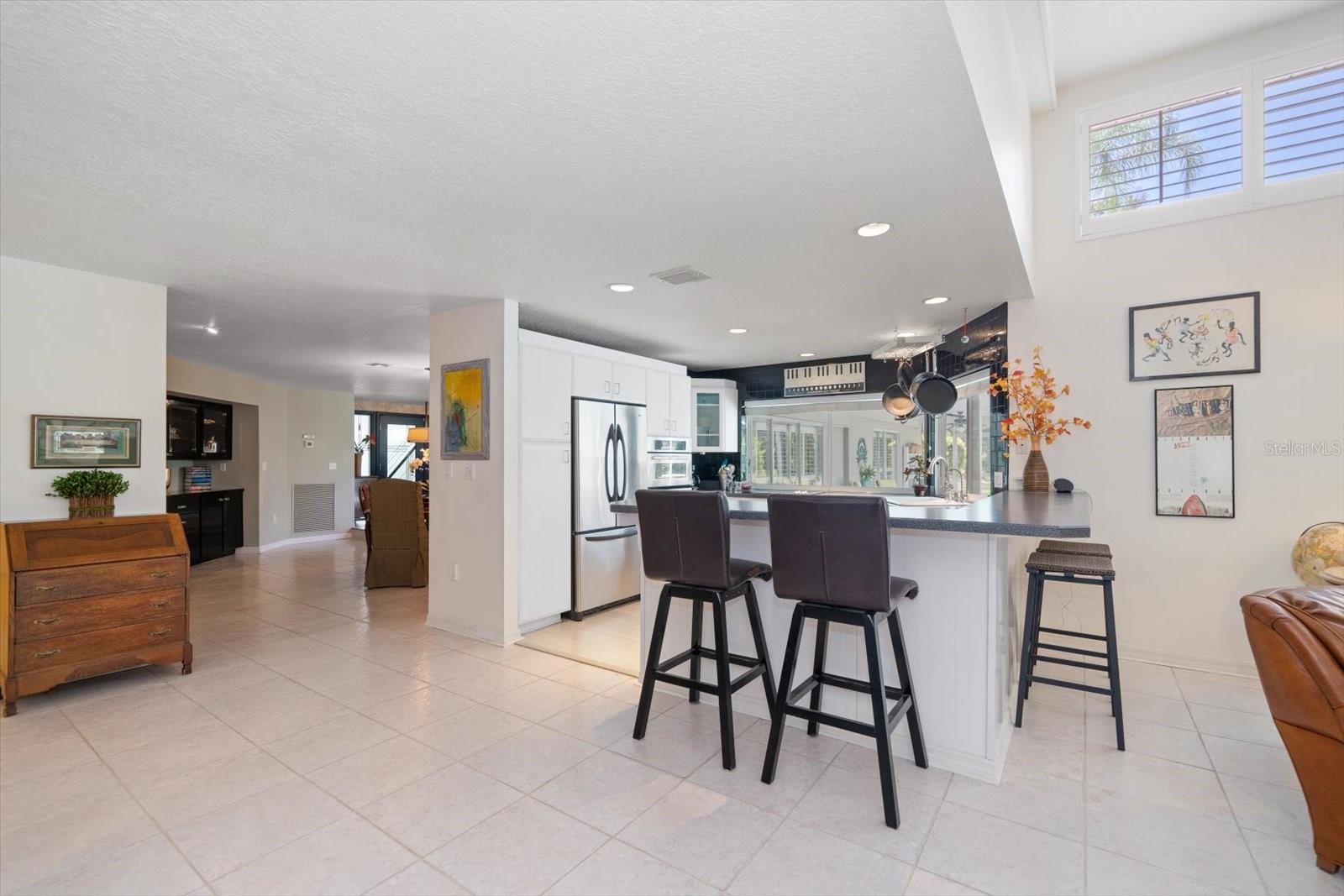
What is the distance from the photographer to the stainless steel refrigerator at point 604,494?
4695 mm

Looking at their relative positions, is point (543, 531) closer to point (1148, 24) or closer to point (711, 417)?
point (711, 417)

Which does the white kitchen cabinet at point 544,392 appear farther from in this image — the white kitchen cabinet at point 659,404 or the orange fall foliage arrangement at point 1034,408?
the orange fall foliage arrangement at point 1034,408

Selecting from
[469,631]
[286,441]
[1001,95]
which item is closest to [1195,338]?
[1001,95]

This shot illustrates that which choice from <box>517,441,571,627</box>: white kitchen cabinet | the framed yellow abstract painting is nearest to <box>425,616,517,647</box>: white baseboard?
<box>517,441,571,627</box>: white kitchen cabinet

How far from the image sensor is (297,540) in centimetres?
851

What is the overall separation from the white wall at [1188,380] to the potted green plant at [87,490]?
5414 mm

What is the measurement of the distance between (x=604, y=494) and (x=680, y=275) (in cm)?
210

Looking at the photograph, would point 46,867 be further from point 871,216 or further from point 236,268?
point 871,216

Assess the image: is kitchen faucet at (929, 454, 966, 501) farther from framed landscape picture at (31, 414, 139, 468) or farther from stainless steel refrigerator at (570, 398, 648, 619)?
framed landscape picture at (31, 414, 139, 468)

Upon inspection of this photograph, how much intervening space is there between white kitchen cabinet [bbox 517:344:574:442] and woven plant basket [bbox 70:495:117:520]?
7.60 ft

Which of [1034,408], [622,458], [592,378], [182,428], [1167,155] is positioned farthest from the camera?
[182,428]

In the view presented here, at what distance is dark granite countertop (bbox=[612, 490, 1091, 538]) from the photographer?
1910mm

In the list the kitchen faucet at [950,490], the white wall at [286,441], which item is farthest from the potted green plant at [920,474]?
the white wall at [286,441]

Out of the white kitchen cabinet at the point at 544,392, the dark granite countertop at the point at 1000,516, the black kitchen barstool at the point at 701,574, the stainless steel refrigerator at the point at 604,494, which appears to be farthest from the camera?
the stainless steel refrigerator at the point at 604,494
